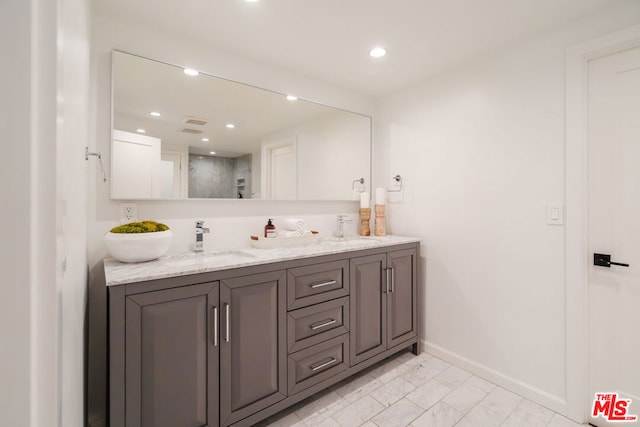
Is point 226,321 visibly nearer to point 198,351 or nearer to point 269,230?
point 198,351

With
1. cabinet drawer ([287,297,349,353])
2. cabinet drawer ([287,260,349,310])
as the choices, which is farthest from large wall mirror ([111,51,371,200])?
cabinet drawer ([287,297,349,353])

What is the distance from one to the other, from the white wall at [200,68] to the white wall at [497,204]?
925mm

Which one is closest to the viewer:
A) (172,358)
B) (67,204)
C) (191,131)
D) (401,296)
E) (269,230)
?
(67,204)

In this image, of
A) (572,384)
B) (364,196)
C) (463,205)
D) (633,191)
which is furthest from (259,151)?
(572,384)

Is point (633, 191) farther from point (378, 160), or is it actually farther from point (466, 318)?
point (378, 160)

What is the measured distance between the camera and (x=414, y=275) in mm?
2459

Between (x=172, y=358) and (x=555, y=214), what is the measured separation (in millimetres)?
2284

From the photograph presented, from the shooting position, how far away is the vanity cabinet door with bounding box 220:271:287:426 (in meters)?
1.46

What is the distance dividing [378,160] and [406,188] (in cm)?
45

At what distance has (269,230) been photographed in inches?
85.4

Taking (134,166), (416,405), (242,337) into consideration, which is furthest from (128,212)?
(416,405)

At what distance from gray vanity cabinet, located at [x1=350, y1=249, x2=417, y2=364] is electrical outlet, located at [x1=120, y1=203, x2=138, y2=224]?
1391 mm

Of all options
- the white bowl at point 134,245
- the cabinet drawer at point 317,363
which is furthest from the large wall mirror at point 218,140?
the cabinet drawer at point 317,363

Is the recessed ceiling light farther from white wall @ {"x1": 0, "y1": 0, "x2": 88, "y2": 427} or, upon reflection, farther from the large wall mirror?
white wall @ {"x1": 0, "y1": 0, "x2": 88, "y2": 427}
